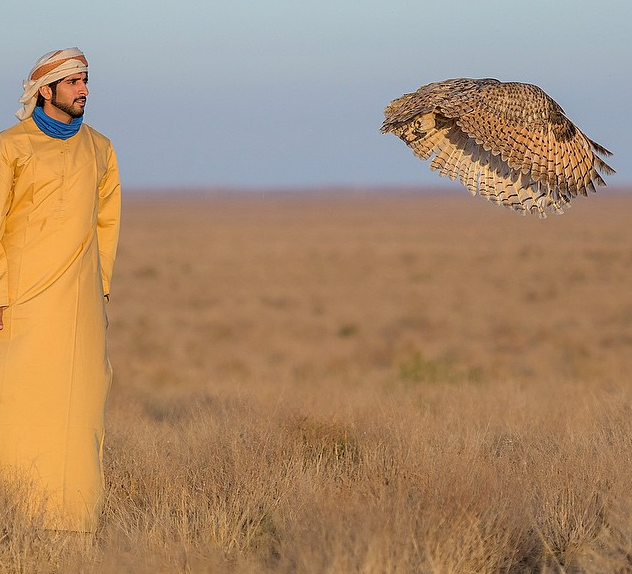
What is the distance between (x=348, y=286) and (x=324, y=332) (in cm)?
816

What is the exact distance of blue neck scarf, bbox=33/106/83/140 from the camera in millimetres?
4082

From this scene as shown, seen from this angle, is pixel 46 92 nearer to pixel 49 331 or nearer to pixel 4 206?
pixel 4 206

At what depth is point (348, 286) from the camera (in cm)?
2811

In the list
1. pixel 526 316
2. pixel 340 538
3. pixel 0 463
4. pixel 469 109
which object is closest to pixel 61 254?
pixel 0 463

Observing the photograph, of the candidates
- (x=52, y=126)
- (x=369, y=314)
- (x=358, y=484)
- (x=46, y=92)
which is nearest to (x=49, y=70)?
(x=46, y=92)

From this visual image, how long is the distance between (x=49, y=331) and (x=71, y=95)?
0.95m

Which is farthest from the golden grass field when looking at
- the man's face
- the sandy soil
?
the sandy soil

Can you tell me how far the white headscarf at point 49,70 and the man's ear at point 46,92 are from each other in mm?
17

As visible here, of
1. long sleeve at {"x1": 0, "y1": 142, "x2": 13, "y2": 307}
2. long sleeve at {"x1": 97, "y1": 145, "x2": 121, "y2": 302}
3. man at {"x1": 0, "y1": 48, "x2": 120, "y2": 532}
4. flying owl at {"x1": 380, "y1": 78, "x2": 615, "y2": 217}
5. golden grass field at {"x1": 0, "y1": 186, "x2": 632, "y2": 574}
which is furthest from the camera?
flying owl at {"x1": 380, "y1": 78, "x2": 615, "y2": 217}

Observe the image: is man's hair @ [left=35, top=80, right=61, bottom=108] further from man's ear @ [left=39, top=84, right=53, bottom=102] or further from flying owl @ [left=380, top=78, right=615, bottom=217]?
flying owl @ [left=380, top=78, right=615, bottom=217]

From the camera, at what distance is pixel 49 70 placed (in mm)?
4062

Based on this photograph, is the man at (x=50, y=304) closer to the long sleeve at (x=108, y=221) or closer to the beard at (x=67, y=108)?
the beard at (x=67, y=108)

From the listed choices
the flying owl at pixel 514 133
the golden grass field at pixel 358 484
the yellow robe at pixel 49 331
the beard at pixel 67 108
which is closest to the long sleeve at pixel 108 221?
the yellow robe at pixel 49 331

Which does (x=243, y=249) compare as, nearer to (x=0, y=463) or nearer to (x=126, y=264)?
(x=126, y=264)
